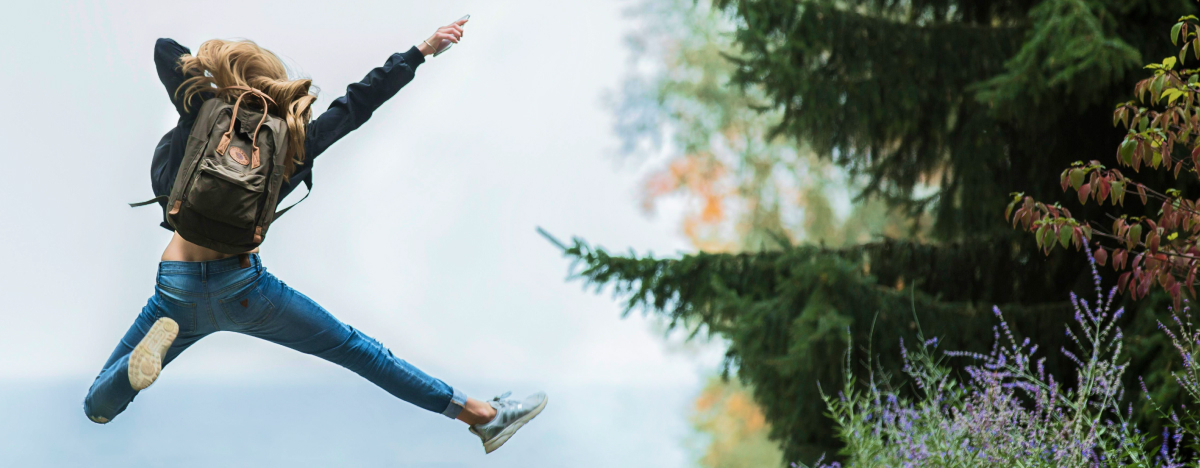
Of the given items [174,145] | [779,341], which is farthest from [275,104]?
[779,341]

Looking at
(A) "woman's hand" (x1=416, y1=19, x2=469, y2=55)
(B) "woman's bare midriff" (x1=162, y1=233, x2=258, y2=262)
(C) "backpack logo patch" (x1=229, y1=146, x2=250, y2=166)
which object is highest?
(A) "woman's hand" (x1=416, y1=19, x2=469, y2=55)

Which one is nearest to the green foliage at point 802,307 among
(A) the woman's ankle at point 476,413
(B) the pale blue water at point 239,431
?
(A) the woman's ankle at point 476,413

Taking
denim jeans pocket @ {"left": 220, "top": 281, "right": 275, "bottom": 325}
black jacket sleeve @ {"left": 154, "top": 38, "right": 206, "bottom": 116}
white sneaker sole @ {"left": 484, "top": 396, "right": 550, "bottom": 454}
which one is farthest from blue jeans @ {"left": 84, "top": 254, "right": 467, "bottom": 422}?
black jacket sleeve @ {"left": 154, "top": 38, "right": 206, "bottom": 116}

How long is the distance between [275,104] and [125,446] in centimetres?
552

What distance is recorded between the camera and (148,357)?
205 cm

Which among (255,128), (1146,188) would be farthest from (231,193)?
(1146,188)

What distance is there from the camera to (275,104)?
221 cm

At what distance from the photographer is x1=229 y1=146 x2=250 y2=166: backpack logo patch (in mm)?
2078

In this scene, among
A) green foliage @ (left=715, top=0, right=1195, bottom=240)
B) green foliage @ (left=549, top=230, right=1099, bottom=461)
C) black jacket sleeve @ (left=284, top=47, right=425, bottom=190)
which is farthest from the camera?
green foliage @ (left=715, top=0, right=1195, bottom=240)

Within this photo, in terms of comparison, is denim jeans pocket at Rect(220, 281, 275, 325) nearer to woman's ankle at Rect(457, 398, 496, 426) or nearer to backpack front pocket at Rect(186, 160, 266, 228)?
backpack front pocket at Rect(186, 160, 266, 228)

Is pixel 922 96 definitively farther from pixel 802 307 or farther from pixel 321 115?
pixel 321 115

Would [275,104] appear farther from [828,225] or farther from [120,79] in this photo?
[828,225]

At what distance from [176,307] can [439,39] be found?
990mm

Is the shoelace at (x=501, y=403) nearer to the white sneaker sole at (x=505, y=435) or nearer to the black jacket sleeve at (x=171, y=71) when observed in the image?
the white sneaker sole at (x=505, y=435)
